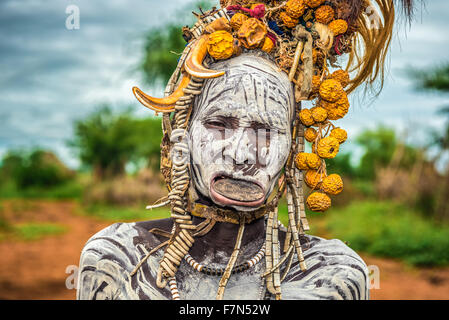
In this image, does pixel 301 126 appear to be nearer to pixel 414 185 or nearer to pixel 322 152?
pixel 322 152

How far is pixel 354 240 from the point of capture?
1127 cm

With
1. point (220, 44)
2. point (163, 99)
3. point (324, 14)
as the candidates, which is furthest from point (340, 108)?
point (163, 99)

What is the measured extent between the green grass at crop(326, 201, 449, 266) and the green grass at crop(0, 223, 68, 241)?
8.08 metres

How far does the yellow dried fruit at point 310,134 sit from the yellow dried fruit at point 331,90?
0.61 feet

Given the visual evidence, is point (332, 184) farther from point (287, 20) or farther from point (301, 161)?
point (287, 20)

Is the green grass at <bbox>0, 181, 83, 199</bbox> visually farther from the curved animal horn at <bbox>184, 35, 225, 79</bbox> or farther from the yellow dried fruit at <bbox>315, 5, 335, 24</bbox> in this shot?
the yellow dried fruit at <bbox>315, 5, 335, 24</bbox>

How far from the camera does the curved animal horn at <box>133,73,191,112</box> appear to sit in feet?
7.47

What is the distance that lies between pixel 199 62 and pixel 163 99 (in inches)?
10.0

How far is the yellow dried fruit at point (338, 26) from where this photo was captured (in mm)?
2326

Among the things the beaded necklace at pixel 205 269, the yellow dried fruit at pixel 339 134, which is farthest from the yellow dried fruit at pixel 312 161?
the beaded necklace at pixel 205 269

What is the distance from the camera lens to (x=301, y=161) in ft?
7.69

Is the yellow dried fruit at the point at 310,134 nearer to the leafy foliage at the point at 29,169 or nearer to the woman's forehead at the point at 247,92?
the woman's forehead at the point at 247,92

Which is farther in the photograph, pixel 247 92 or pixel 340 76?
pixel 340 76
